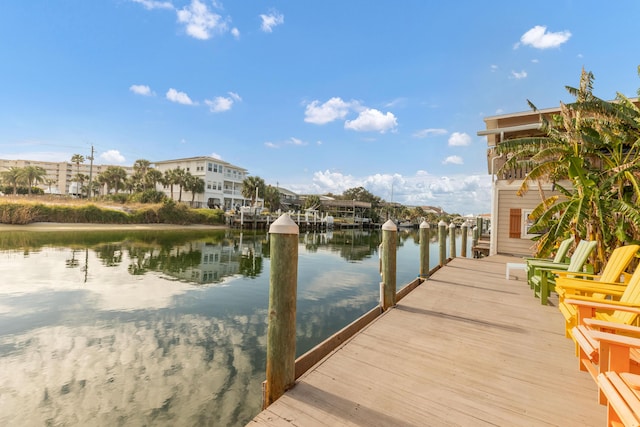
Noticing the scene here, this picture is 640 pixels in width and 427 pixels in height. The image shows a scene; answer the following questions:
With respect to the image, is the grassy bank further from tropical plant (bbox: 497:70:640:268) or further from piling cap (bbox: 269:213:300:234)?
tropical plant (bbox: 497:70:640:268)

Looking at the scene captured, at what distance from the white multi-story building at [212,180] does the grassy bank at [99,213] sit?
922 cm

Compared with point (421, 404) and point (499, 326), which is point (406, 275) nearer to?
point (499, 326)

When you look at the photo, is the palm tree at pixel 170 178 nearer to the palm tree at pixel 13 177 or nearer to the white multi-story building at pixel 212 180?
the white multi-story building at pixel 212 180

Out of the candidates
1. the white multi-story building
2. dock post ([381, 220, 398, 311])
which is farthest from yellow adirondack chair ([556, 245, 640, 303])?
the white multi-story building

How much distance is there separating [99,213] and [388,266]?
148ft

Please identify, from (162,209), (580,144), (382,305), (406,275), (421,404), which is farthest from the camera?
(162,209)

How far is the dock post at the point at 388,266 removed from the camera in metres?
5.47

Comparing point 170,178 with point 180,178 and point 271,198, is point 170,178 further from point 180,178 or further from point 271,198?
point 271,198

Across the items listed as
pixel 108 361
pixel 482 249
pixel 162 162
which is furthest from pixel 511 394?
pixel 162 162

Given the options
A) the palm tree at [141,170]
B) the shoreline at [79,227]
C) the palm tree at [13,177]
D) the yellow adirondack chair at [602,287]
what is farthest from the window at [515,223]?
the palm tree at [13,177]

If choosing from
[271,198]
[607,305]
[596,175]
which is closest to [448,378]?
[607,305]

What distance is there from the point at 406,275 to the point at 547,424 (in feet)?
41.4

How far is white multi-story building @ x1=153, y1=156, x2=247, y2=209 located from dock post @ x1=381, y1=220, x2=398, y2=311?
55.4 meters

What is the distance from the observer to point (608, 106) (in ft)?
25.2
